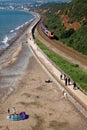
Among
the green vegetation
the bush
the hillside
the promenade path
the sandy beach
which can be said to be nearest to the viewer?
the sandy beach

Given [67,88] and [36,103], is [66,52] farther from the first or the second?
[36,103]

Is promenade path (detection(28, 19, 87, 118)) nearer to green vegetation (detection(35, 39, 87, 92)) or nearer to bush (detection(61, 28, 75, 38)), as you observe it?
green vegetation (detection(35, 39, 87, 92))

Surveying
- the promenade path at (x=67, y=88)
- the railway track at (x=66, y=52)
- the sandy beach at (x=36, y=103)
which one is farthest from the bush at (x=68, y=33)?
the sandy beach at (x=36, y=103)

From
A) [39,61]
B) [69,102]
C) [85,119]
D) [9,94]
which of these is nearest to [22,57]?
[39,61]

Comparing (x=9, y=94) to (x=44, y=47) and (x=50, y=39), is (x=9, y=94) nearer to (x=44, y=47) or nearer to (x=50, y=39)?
(x=44, y=47)

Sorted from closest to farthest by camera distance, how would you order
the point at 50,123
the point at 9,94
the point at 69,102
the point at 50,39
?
the point at 50,123
the point at 69,102
the point at 9,94
the point at 50,39

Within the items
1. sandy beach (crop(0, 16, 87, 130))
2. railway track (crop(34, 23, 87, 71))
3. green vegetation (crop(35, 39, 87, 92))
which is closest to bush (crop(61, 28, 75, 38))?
railway track (crop(34, 23, 87, 71))

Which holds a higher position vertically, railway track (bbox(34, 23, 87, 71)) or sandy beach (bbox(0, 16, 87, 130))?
sandy beach (bbox(0, 16, 87, 130))
